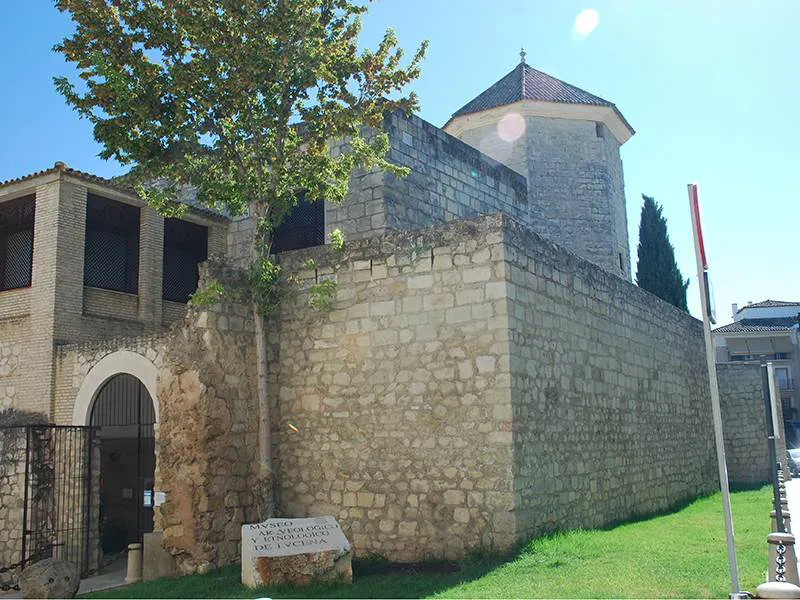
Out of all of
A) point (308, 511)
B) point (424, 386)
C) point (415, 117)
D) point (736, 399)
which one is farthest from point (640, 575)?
point (736, 399)

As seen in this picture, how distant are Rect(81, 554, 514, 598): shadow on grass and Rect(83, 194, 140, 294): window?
23.7 ft

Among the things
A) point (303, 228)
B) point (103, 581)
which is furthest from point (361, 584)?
point (303, 228)

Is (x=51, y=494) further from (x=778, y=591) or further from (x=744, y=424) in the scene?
(x=744, y=424)

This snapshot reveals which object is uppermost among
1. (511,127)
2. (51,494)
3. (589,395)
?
(511,127)

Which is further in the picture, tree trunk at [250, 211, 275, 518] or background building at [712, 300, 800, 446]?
background building at [712, 300, 800, 446]

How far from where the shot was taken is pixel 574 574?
24.5ft

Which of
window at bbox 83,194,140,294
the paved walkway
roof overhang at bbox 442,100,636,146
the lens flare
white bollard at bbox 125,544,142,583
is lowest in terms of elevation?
the paved walkway

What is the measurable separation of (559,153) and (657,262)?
813cm

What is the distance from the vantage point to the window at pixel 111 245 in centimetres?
1513

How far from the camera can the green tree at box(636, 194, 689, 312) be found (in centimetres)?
2556

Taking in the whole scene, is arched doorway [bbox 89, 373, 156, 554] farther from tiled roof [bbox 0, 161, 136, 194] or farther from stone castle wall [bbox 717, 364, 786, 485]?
stone castle wall [bbox 717, 364, 786, 485]

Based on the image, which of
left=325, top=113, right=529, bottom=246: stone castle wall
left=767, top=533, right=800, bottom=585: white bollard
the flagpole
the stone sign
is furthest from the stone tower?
the flagpole

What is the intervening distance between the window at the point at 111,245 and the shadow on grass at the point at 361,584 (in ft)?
23.7

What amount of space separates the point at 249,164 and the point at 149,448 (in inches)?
246
